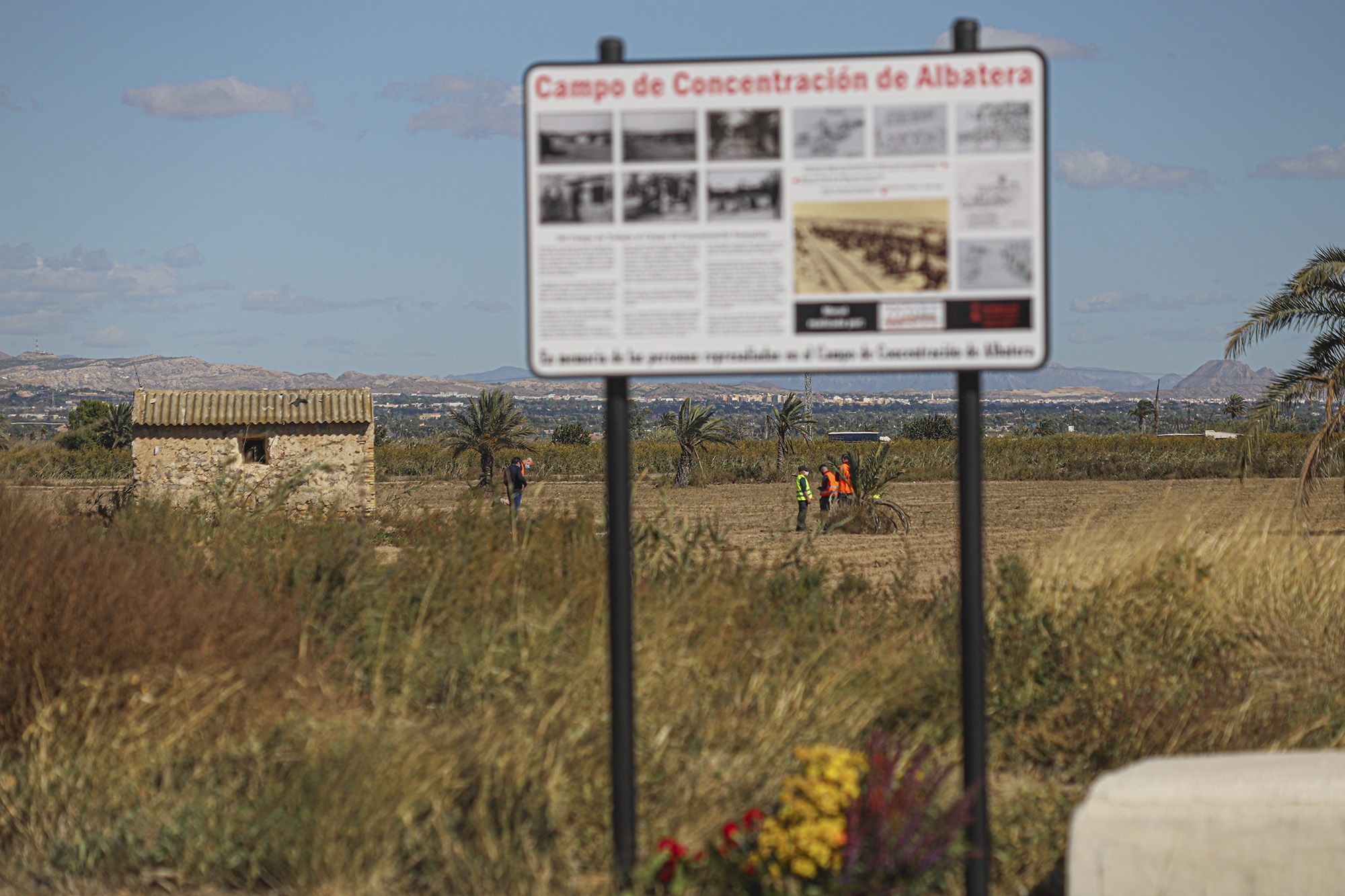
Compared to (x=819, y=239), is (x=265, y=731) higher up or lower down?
lower down

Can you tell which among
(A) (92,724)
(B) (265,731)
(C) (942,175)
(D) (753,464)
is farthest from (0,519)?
(D) (753,464)

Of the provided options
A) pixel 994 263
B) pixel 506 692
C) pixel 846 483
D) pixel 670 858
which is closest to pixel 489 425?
pixel 846 483

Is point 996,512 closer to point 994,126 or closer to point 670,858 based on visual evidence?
point 994,126

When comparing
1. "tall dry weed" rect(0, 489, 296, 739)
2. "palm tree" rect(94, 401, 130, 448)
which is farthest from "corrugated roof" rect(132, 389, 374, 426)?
"palm tree" rect(94, 401, 130, 448)

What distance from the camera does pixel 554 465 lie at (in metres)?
49.1

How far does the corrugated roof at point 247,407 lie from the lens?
23641 mm

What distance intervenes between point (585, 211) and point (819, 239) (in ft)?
2.51

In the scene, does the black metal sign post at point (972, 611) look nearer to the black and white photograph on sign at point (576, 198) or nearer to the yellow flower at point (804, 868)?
the yellow flower at point (804, 868)

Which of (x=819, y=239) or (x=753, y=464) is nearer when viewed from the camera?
(x=819, y=239)

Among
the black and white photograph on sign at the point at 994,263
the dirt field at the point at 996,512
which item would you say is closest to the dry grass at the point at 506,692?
the dirt field at the point at 996,512

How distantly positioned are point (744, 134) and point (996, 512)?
84.5 feet

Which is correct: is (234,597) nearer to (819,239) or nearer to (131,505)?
(819,239)

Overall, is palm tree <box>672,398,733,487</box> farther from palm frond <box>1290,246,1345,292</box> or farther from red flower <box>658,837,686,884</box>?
red flower <box>658,837,686,884</box>

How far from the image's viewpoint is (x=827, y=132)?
401 centimetres
